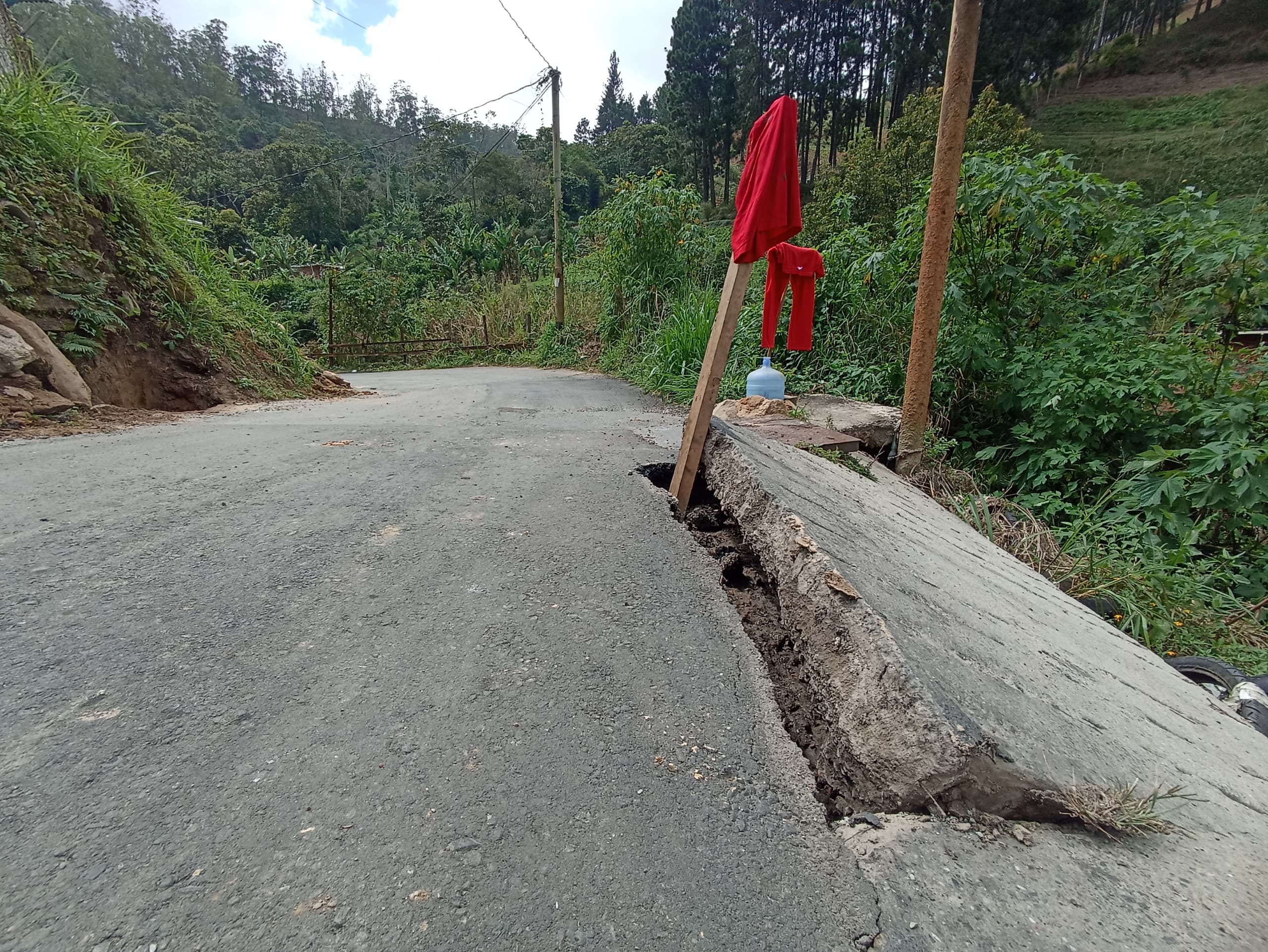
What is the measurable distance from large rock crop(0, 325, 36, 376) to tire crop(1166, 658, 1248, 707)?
698cm

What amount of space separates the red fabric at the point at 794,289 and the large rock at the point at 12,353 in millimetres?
5113

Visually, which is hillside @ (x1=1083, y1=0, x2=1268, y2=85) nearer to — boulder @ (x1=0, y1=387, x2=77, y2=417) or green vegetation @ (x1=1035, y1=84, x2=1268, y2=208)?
green vegetation @ (x1=1035, y1=84, x2=1268, y2=208)

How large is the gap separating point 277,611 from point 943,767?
184 cm

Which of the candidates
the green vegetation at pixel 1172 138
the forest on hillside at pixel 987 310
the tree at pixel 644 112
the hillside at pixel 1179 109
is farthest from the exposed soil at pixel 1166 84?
the tree at pixel 644 112

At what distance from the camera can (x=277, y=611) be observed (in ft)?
5.81

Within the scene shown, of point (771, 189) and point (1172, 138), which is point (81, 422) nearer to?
point (771, 189)

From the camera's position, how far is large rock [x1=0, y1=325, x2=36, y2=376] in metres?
3.95

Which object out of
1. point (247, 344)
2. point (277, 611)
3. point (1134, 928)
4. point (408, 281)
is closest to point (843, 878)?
point (1134, 928)

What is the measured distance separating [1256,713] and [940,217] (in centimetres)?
312

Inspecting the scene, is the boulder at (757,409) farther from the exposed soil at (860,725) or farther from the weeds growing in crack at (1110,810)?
the weeds growing in crack at (1110,810)

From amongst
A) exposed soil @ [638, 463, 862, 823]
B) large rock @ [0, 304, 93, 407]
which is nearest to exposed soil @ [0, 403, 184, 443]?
large rock @ [0, 304, 93, 407]

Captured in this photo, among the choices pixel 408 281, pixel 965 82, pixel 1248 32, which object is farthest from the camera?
pixel 1248 32

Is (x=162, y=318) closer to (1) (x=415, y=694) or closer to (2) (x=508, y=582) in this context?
(2) (x=508, y=582)

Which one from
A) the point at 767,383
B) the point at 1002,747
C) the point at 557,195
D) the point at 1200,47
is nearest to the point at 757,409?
the point at 767,383
